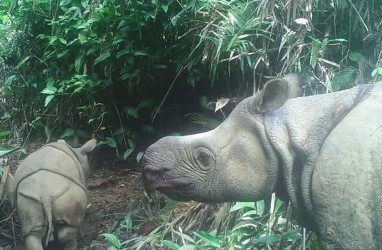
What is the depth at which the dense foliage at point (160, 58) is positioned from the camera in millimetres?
4941

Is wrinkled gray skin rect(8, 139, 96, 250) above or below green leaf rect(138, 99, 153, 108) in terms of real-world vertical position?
below

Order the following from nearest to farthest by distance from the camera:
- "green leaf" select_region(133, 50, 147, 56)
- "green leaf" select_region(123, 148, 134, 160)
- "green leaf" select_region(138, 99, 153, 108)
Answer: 1. "green leaf" select_region(133, 50, 147, 56)
2. "green leaf" select_region(123, 148, 134, 160)
3. "green leaf" select_region(138, 99, 153, 108)

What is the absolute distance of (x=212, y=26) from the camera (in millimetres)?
5266

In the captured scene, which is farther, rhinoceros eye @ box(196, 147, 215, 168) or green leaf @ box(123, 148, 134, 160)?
green leaf @ box(123, 148, 134, 160)

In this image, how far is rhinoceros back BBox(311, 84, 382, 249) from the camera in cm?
234

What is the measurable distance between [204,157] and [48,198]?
2.21 m

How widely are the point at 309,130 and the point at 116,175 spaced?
3.84 meters

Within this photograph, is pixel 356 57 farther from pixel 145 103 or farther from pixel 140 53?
pixel 145 103

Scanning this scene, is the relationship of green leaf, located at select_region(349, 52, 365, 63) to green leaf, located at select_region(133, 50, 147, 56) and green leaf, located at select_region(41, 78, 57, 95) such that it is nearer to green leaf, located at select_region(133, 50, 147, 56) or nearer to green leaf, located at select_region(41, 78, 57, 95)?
green leaf, located at select_region(133, 50, 147, 56)

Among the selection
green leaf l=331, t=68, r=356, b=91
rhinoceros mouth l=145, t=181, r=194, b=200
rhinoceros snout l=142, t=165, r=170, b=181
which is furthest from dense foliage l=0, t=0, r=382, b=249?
rhinoceros snout l=142, t=165, r=170, b=181

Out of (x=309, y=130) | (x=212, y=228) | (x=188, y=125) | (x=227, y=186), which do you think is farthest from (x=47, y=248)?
(x=309, y=130)

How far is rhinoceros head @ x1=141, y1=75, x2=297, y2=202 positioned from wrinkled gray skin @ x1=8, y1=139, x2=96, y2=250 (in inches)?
82.4

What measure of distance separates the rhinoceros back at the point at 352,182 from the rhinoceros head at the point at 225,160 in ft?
0.91

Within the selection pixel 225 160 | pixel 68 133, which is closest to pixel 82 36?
pixel 68 133
